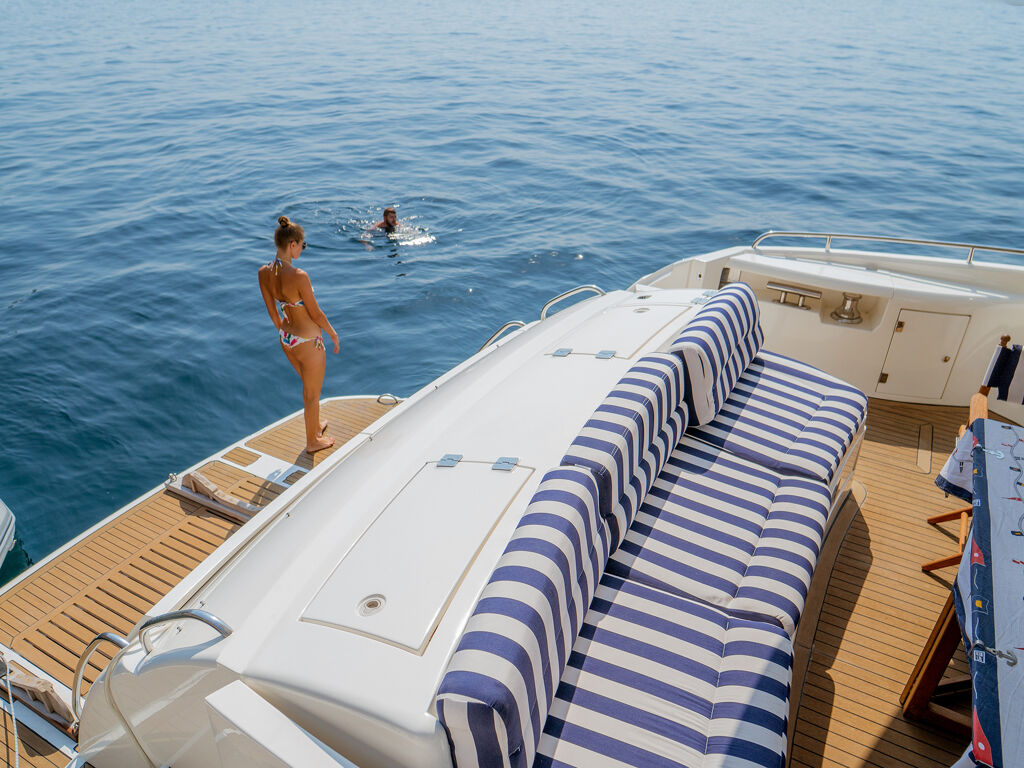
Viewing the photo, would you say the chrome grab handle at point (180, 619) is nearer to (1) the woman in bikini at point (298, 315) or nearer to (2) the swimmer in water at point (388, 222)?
(1) the woman in bikini at point (298, 315)

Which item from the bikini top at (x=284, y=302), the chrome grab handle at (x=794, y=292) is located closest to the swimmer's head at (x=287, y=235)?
the bikini top at (x=284, y=302)

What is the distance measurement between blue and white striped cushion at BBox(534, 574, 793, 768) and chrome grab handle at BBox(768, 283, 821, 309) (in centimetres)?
290

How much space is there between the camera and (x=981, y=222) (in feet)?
39.4

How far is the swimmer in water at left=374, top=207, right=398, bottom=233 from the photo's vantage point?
10.9 meters

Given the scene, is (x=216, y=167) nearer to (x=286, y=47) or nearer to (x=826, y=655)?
(x=826, y=655)

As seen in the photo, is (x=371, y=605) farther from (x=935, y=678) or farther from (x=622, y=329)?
(x=622, y=329)

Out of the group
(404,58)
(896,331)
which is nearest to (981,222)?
(896,331)

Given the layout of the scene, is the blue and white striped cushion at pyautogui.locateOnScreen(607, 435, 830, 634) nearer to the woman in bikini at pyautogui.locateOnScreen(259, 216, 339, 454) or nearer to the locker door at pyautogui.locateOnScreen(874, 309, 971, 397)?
the locker door at pyautogui.locateOnScreen(874, 309, 971, 397)

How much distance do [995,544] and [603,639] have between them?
4.44 ft

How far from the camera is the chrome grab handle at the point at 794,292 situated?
479 cm

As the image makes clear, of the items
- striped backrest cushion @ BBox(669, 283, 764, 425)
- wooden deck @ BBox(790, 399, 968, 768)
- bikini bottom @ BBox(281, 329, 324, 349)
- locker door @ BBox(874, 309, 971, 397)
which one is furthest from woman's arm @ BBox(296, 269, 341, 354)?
locker door @ BBox(874, 309, 971, 397)

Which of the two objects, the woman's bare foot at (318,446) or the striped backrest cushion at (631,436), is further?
the woman's bare foot at (318,446)

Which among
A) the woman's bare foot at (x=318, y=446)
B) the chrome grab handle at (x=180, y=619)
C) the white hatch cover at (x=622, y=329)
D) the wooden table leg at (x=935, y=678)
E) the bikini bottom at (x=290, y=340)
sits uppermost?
the white hatch cover at (x=622, y=329)

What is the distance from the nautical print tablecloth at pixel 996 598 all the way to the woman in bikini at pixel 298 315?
3260 millimetres
